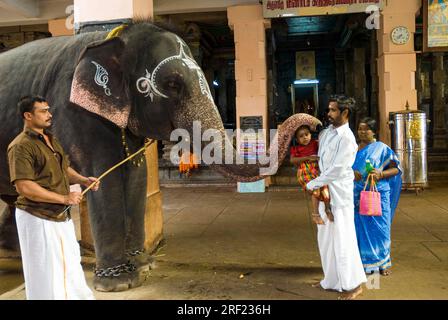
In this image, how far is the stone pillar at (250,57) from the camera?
9.53 meters

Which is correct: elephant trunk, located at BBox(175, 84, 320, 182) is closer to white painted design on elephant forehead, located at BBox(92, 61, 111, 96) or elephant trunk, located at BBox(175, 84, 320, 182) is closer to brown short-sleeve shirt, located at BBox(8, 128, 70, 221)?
white painted design on elephant forehead, located at BBox(92, 61, 111, 96)

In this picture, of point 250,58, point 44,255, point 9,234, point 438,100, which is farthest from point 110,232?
point 438,100

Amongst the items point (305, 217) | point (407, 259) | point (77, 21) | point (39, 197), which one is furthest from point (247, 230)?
point (39, 197)

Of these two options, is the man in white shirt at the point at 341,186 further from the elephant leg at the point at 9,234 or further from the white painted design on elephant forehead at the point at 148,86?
the elephant leg at the point at 9,234

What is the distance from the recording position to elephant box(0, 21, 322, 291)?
3.44 meters

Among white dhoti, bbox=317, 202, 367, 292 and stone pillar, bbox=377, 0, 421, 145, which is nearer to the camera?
white dhoti, bbox=317, 202, 367, 292

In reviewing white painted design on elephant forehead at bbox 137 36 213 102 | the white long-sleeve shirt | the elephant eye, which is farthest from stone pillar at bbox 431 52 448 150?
the elephant eye

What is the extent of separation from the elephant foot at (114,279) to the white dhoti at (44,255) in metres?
0.93

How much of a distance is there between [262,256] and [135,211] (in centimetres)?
153

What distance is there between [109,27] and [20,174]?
2463mm

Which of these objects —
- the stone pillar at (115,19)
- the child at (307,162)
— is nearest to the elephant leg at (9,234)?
the stone pillar at (115,19)

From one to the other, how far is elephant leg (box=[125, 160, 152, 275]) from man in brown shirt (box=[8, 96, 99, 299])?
1.17 m

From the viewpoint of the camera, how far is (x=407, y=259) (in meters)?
4.57

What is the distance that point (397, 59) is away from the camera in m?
9.10
